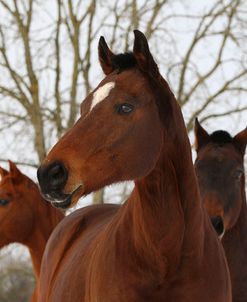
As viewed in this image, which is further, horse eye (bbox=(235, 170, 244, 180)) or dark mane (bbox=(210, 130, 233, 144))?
→ dark mane (bbox=(210, 130, 233, 144))

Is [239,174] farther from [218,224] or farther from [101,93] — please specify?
[101,93]

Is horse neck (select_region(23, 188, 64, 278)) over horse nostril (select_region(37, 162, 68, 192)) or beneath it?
beneath

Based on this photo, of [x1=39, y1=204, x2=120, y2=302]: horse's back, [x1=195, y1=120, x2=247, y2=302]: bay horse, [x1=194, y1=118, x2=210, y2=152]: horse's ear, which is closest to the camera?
[x1=39, y1=204, x2=120, y2=302]: horse's back

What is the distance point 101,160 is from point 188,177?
601 mm

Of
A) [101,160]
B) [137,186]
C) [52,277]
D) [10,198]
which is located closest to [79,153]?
[101,160]

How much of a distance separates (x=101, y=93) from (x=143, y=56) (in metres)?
0.30

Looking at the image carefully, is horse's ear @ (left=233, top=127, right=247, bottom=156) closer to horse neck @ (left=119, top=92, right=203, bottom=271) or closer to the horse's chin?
horse neck @ (left=119, top=92, right=203, bottom=271)

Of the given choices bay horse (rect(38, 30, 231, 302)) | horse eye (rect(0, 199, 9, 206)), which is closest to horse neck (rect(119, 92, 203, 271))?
bay horse (rect(38, 30, 231, 302))

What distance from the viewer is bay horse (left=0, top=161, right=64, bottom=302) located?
28.3 feet

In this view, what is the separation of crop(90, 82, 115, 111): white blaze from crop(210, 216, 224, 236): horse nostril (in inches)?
84.1

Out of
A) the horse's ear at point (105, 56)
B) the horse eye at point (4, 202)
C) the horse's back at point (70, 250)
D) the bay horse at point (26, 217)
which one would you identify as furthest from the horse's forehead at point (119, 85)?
the horse eye at point (4, 202)

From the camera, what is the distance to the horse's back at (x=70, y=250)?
5.15 meters

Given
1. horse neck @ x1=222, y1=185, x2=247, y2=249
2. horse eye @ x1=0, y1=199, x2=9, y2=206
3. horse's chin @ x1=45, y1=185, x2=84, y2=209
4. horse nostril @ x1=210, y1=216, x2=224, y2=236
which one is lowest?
horse neck @ x1=222, y1=185, x2=247, y2=249

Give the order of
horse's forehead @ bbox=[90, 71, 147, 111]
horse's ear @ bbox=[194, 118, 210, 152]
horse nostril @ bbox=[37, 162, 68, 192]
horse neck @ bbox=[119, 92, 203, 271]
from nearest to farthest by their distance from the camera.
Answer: horse nostril @ bbox=[37, 162, 68, 192] → horse's forehead @ bbox=[90, 71, 147, 111] → horse neck @ bbox=[119, 92, 203, 271] → horse's ear @ bbox=[194, 118, 210, 152]
